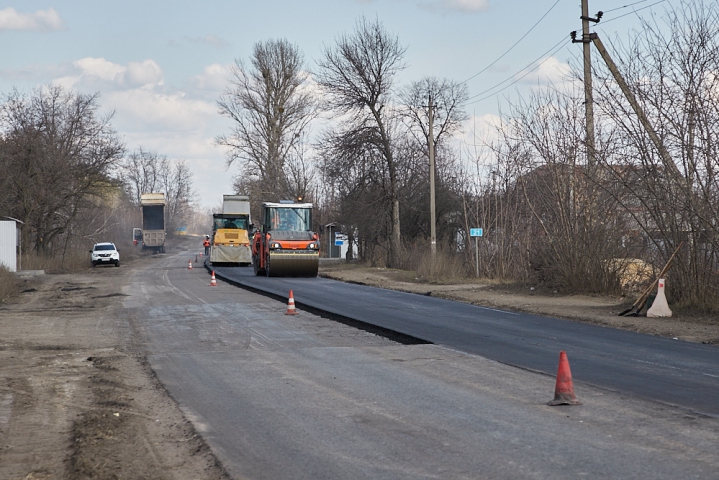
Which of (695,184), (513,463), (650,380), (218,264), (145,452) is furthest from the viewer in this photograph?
(218,264)

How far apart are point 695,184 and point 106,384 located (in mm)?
13668

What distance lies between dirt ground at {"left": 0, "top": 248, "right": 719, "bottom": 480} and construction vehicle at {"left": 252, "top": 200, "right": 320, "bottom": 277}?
14.0m

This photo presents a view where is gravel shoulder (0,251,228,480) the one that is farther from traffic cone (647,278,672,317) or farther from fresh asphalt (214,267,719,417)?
traffic cone (647,278,672,317)

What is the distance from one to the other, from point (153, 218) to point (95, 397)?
70.6 metres

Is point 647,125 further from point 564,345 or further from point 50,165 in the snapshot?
point 50,165

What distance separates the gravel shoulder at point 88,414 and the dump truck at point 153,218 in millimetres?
59709

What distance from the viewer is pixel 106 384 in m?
9.59

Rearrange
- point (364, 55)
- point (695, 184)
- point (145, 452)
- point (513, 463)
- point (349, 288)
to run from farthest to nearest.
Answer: point (364, 55) < point (349, 288) < point (695, 184) < point (145, 452) < point (513, 463)

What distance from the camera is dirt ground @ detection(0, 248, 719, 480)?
6.05m

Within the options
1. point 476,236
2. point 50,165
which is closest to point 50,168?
point 50,165

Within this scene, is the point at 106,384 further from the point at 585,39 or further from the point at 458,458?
the point at 585,39

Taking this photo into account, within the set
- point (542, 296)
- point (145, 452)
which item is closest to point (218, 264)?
point (542, 296)

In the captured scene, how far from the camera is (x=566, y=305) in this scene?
20.7 meters

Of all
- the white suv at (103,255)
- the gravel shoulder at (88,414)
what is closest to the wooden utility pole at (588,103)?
the gravel shoulder at (88,414)
